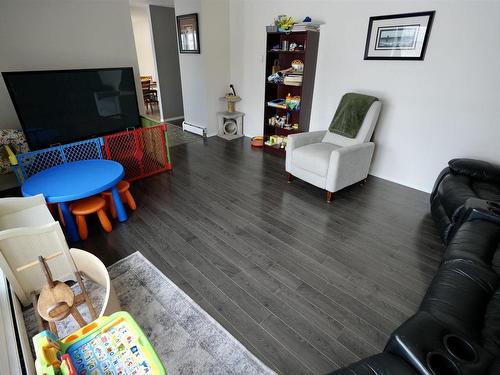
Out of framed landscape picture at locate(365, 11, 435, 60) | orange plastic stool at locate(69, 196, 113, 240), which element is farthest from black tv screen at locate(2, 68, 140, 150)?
framed landscape picture at locate(365, 11, 435, 60)

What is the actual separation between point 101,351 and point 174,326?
628mm

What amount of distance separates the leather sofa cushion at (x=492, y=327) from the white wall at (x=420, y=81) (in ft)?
6.39

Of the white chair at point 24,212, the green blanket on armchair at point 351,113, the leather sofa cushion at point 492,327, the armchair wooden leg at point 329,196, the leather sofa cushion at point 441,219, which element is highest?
the green blanket on armchair at point 351,113

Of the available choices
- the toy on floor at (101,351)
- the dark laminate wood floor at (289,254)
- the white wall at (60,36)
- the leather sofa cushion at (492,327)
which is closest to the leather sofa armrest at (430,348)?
the leather sofa cushion at (492,327)

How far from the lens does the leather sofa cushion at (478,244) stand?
1538 millimetres

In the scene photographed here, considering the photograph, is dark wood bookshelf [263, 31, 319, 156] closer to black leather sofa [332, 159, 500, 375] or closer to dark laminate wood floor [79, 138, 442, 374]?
dark laminate wood floor [79, 138, 442, 374]

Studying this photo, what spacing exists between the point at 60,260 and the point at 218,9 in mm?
4207

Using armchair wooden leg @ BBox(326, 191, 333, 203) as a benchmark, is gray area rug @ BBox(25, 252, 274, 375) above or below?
below

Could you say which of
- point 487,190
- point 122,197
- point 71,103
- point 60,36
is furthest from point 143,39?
A: point 487,190

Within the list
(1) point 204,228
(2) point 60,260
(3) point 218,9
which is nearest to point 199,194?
(1) point 204,228

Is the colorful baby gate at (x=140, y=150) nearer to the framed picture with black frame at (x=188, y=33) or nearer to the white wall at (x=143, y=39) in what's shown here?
the framed picture with black frame at (x=188, y=33)

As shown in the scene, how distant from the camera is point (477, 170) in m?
2.31

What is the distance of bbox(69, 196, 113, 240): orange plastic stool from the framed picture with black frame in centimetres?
319

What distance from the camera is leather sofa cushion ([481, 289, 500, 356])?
43.3 inches
